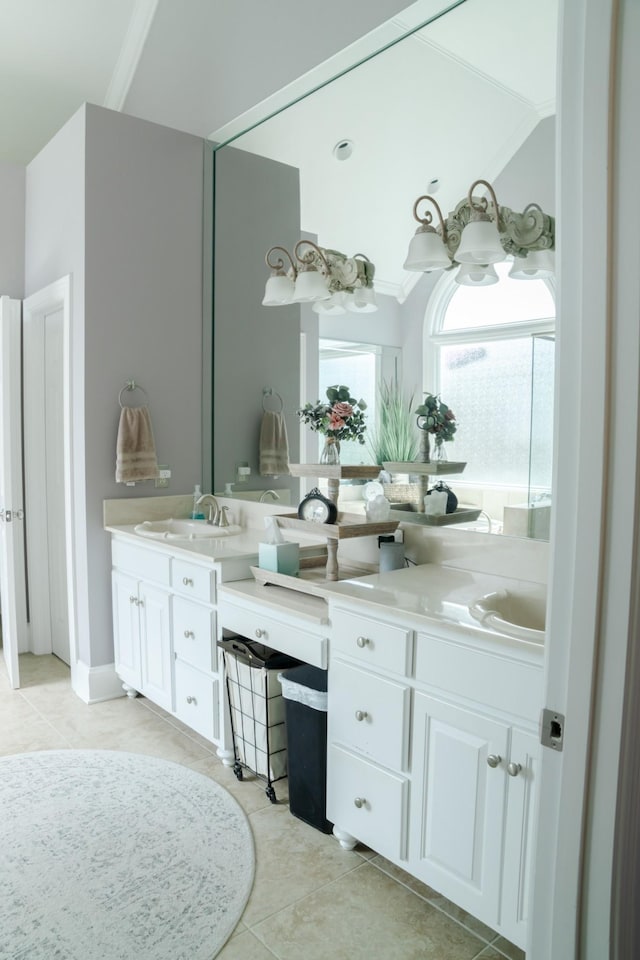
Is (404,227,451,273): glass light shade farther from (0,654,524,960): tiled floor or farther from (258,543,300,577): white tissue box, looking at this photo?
(0,654,524,960): tiled floor

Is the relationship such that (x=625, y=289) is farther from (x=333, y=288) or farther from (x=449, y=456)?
(x=333, y=288)

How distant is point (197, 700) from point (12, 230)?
9.61ft

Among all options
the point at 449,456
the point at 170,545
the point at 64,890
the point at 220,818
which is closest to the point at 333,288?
the point at 449,456

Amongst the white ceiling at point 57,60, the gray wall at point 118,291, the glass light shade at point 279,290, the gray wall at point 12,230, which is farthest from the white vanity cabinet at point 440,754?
the white ceiling at point 57,60

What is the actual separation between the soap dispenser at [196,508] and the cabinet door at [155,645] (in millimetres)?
546

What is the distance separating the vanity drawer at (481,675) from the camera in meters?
1.60

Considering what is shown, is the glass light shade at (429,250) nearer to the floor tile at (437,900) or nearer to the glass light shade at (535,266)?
the glass light shade at (535,266)

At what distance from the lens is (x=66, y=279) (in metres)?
3.38

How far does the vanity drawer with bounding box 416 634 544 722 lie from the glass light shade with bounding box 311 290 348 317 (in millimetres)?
1499

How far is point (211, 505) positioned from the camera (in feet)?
11.8

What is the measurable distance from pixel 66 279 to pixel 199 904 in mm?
2778

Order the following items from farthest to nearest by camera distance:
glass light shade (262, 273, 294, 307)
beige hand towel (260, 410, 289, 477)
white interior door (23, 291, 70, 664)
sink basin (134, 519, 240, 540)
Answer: white interior door (23, 291, 70, 664) → beige hand towel (260, 410, 289, 477) → sink basin (134, 519, 240, 540) → glass light shade (262, 273, 294, 307)

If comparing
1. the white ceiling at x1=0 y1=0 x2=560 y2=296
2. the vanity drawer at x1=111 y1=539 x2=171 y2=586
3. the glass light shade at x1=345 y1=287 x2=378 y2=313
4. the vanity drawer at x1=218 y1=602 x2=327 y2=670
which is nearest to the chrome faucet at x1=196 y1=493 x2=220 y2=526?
the vanity drawer at x1=111 y1=539 x2=171 y2=586

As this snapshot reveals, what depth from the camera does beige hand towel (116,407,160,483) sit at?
3.31 m
